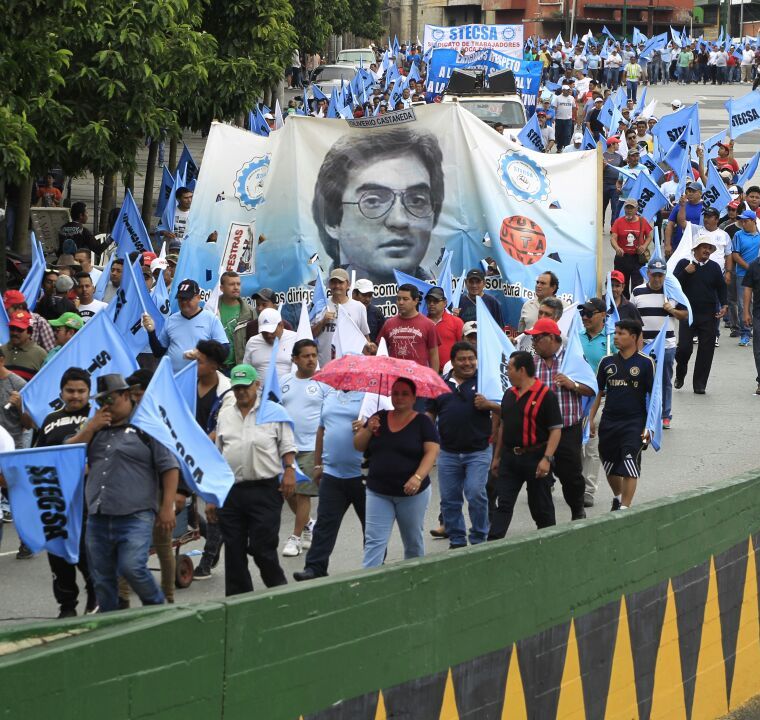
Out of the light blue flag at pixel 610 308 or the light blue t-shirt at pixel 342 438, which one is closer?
the light blue t-shirt at pixel 342 438

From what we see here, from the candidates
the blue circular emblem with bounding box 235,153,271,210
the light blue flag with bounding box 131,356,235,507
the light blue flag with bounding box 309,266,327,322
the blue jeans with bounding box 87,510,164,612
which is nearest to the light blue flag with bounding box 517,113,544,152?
the blue circular emblem with bounding box 235,153,271,210

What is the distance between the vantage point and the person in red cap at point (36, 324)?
1172 cm

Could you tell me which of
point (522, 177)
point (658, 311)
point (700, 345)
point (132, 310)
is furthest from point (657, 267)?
point (132, 310)

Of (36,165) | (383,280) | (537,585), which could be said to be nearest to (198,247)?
(383,280)

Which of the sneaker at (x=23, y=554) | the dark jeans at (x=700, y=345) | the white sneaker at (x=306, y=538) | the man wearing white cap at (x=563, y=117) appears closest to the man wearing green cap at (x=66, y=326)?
the sneaker at (x=23, y=554)

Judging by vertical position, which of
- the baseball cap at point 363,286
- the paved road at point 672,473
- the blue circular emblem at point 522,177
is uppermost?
the blue circular emblem at point 522,177

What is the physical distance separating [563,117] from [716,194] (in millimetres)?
14261

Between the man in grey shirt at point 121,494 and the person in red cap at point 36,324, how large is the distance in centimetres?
409

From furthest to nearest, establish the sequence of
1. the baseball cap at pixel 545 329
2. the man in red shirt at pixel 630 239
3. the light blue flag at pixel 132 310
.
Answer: the man in red shirt at pixel 630 239, the light blue flag at pixel 132 310, the baseball cap at pixel 545 329

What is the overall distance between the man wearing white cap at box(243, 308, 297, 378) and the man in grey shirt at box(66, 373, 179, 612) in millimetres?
3654

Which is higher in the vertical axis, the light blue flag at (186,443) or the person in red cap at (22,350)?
the light blue flag at (186,443)

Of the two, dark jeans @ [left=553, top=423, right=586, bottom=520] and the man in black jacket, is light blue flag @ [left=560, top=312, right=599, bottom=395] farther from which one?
the man in black jacket

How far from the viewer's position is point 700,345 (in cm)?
1513

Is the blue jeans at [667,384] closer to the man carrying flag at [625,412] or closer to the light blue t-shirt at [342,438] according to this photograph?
the man carrying flag at [625,412]
